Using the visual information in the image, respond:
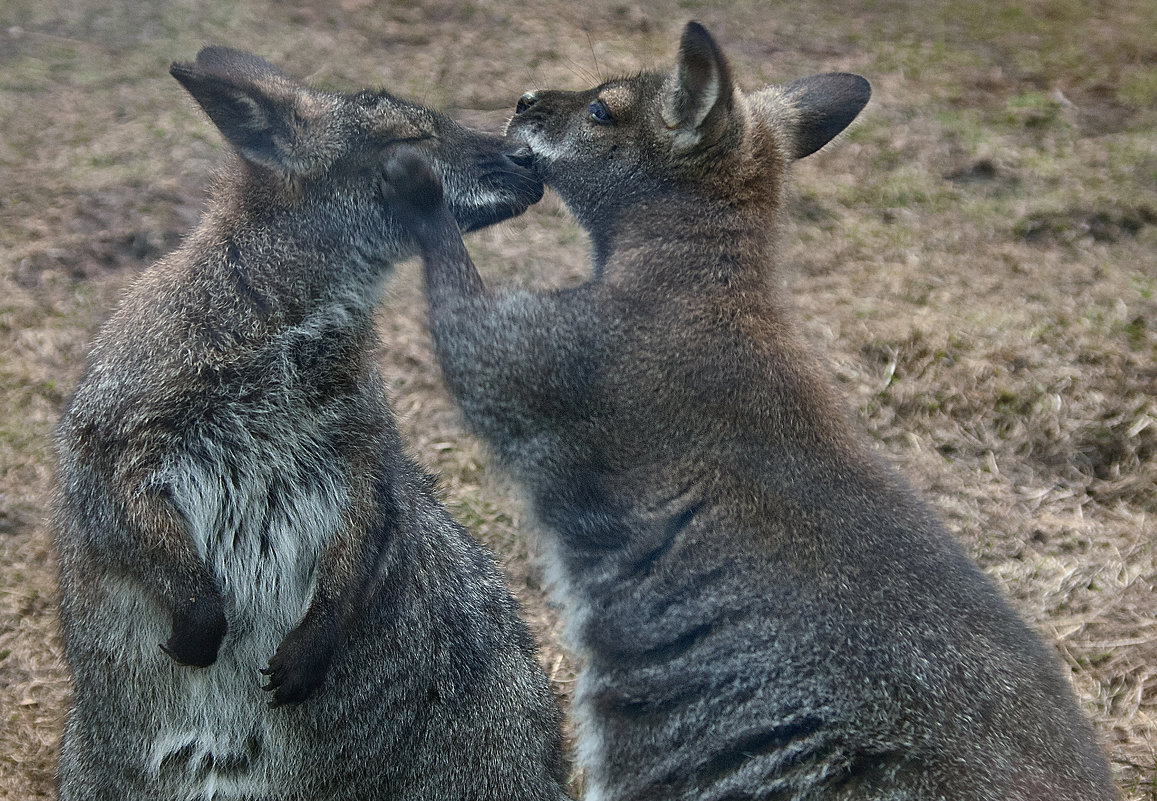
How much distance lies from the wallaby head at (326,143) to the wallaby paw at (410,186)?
47 millimetres

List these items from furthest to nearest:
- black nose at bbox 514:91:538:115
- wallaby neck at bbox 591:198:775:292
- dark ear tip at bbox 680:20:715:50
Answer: black nose at bbox 514:91:538:115, wallaby neck at bbox 591:198:775:292, dark ear tip at bbox 680:20:715:50

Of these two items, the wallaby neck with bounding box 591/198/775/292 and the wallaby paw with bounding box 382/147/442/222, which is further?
the wallaby neck with bounding box 591/198/775/292

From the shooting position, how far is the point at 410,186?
315cm

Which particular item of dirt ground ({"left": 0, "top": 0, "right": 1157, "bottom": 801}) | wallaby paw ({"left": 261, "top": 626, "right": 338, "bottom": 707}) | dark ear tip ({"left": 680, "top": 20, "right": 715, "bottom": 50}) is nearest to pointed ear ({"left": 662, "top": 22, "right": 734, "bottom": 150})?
dark ear tip ({"left": 680, "top": 20, "right": 715, "bottom": 50})

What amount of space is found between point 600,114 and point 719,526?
163cm

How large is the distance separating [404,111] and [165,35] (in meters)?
5.61

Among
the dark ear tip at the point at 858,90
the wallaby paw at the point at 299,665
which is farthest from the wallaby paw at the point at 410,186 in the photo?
the dark ear tip at the point at 858,90

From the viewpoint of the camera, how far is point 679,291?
335 centimetres

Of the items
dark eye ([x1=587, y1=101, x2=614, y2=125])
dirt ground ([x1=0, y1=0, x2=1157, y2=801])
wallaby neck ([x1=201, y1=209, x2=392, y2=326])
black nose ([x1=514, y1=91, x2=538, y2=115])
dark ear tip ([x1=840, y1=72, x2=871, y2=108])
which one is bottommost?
dirt ground ([x1=0, y1=0, x2=1157, y2=801])

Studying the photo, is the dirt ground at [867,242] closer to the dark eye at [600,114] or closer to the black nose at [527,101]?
the dark eye at [600,114]

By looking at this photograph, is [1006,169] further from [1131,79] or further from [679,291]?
[679,291]

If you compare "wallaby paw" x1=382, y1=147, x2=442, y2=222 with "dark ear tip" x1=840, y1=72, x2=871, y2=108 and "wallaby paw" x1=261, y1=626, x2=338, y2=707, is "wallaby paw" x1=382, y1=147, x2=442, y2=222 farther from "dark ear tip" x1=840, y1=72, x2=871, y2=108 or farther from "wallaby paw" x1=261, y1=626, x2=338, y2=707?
"dark ear tip" x1=840, y1=72, x2=871, y2=108

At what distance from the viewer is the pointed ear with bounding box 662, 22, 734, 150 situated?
334 centimetres

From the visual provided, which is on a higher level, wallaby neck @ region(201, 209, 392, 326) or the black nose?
wallaby neck @ region(201, 209, 392, 326)
